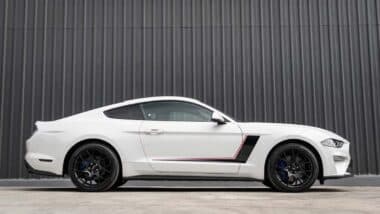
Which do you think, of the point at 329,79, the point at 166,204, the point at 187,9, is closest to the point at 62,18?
the point at 187,9

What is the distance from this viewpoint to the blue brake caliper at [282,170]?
5625 mm

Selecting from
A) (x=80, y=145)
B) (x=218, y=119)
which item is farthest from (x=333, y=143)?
(x=80, y=145)

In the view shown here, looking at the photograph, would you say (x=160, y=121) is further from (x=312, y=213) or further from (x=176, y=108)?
(x=312, y=213)

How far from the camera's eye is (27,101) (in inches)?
339

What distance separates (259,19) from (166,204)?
5810 millimetres

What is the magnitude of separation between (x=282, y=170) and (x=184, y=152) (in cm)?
125

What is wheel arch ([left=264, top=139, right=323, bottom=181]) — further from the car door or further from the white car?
the car door

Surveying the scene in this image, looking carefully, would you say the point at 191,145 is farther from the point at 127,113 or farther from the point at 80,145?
the point at 80,145

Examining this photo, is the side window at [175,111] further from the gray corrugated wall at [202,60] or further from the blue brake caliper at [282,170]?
the gray corrugated wall at [202,60]

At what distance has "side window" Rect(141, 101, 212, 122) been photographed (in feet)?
19.7

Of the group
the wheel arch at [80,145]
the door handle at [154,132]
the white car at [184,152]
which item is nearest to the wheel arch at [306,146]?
the white car at [184,152]

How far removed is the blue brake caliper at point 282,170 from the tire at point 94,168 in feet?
6.60

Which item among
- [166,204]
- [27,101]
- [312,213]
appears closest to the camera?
[312,213]

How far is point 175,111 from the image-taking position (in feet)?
19.9
